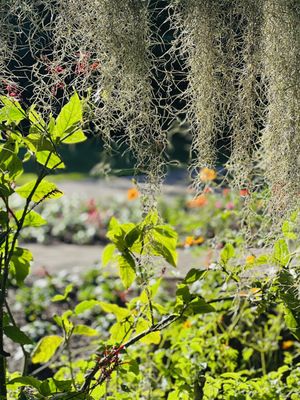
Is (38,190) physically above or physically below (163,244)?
above

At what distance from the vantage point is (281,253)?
102 inches

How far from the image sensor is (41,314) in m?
5.30

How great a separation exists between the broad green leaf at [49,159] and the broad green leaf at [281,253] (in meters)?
0.64

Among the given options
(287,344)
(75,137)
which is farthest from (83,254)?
(75,137)

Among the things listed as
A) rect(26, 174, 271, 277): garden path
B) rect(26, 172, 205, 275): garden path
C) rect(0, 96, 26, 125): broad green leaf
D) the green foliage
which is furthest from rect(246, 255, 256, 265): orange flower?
rect(26, 172, 205, 275): garden path

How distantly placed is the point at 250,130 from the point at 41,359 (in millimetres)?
1112

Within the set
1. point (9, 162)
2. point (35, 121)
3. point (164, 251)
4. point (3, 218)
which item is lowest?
point (164, 251)

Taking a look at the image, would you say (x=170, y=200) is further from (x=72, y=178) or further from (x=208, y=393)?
(x=208, y=393)

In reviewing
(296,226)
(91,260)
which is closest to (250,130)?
(296,226)

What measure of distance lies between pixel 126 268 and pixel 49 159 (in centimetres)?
44

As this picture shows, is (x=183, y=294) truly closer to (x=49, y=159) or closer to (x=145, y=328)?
(x=145, y=328)

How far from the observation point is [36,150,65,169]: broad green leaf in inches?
96.9

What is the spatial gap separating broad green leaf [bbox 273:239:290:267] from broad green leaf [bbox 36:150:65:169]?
2.11 feet

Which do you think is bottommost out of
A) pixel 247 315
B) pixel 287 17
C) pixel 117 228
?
pixel 247 315
